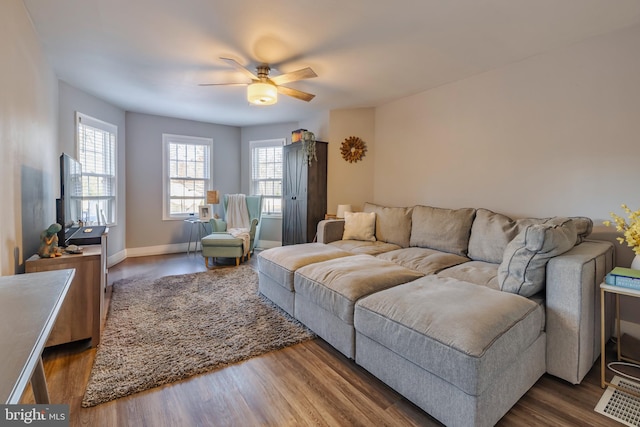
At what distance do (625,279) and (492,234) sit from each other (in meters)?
1.03

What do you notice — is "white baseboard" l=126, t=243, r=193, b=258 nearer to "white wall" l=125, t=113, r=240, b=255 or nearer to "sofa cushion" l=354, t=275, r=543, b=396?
"white wall" l=125, t=113, r=240, b=255

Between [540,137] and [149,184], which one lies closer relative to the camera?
[540,137]

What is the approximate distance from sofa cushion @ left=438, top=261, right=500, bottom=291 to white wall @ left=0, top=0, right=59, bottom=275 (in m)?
3.10

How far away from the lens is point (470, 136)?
10.9 feet

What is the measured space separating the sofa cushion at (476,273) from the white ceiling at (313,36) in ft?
6.34

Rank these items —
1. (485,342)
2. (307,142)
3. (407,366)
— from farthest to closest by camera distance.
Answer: (307,142), (407,366), (485,342)

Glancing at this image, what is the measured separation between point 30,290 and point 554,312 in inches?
104

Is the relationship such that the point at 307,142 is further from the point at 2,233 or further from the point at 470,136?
the point at 2,233

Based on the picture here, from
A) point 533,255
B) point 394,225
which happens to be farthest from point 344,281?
point 394,225

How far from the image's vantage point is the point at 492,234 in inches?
106

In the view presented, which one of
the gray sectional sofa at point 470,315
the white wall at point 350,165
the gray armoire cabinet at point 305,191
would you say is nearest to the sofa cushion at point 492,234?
the gray sectional sofa at point 470,315

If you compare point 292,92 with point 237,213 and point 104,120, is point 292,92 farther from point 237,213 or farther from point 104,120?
point 104,120

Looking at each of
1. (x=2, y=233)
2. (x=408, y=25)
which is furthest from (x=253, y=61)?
(x=2, y=233)

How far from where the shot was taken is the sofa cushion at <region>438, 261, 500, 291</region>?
2172 millimetres
